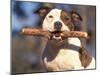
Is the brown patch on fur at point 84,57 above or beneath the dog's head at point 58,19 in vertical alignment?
beneath

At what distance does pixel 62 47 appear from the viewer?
8.14 feet

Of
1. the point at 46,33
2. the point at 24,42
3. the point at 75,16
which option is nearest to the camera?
the point at 24,42

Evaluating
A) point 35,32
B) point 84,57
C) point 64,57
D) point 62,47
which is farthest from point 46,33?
point 84,57

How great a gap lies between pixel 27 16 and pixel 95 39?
0.93 metres

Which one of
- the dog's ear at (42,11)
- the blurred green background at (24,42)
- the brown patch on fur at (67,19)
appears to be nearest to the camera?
the blurred green background at (24,42)

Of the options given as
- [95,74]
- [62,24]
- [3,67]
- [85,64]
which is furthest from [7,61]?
[95,74]

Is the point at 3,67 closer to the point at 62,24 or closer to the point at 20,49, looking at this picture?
the point at 20,49

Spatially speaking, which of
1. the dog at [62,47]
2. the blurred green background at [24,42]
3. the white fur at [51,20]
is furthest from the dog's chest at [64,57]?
the white fur at [51,20]

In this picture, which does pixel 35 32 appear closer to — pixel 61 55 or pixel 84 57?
pixel 61 55

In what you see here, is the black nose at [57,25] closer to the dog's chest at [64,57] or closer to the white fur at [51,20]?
the white fur at [51,20]

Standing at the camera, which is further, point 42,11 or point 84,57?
point 84,57

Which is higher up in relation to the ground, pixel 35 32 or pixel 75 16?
pixel 75 16

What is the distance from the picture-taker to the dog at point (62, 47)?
2.42 meters

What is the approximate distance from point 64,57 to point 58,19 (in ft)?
Result: 1.51
